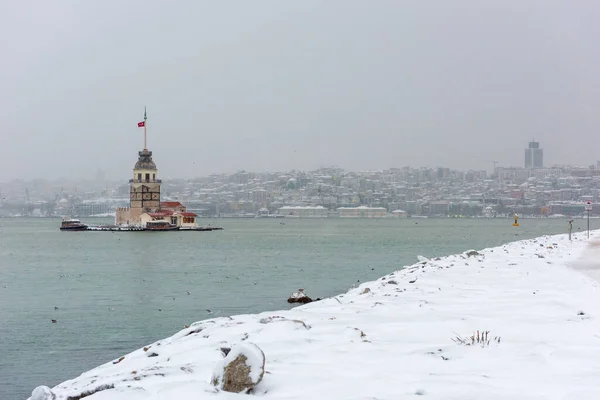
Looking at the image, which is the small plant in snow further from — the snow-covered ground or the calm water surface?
the calm water surface

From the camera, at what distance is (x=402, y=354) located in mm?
6148

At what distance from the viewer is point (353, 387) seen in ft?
16.5

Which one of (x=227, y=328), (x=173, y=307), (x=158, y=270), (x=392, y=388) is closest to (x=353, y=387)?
(x=392, y=388)

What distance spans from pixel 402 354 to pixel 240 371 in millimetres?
1761

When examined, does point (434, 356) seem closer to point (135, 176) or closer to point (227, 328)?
point (227, 328)

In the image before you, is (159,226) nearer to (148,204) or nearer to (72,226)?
(148,204)

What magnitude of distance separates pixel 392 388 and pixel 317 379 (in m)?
0.60

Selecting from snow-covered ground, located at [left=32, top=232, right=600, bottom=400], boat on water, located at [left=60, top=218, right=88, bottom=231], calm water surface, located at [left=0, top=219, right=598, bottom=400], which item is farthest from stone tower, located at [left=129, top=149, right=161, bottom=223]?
snow-covered ground, located at [left=32, top=232, right=600, bottom=400]

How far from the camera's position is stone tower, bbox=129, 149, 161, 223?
10419 cm

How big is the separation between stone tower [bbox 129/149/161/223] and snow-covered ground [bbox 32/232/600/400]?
3795 inches

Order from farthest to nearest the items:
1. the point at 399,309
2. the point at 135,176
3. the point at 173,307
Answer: the point at 135,176 → the point at 173,307 → the point at 399,309

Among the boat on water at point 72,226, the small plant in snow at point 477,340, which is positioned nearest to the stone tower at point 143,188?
the boat on water at point 72,226

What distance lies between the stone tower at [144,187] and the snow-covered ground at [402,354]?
96.4 meters

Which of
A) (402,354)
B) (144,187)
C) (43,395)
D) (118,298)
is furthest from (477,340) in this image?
(144,187)
